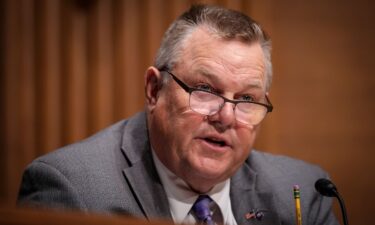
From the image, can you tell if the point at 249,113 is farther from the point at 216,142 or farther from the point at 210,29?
the point at 210,29

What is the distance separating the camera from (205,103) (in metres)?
1.59

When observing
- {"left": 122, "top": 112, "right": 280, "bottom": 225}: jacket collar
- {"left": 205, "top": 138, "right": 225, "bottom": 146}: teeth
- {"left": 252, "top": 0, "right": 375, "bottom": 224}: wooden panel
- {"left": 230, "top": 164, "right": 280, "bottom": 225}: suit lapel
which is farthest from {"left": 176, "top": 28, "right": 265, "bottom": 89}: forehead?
{"left": 252, "top": 0, "right": 375, "bottom": 224}: wooden panel

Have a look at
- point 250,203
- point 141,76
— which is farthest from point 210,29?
point 141,76

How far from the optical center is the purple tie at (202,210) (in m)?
1.66

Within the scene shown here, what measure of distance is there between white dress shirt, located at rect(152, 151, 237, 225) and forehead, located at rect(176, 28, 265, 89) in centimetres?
40

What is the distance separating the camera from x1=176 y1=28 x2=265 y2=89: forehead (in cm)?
160

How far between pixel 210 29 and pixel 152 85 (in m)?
0.31

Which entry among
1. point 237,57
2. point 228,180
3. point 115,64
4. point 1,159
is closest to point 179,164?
point 228,180

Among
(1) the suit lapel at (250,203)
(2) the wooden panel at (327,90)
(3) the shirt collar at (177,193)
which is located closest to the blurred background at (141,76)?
(2) the wooden panel at (327,90)

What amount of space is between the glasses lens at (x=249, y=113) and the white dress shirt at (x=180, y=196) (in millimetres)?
314

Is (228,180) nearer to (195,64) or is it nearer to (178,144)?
(178,144)

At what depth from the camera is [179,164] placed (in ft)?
5.37

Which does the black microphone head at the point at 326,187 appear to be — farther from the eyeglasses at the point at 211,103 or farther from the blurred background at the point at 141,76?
the blurred background at the point at 141,76

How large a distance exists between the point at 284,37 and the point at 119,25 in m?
1.05
